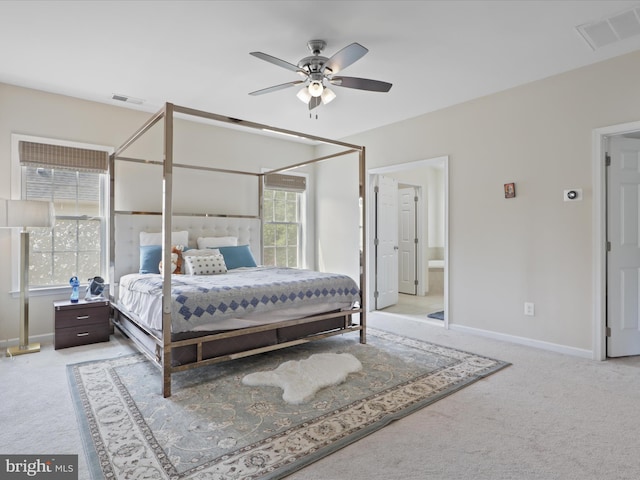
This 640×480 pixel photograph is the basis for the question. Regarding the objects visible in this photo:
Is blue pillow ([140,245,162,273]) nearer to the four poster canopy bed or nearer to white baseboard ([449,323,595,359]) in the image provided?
the four poster canopy bed

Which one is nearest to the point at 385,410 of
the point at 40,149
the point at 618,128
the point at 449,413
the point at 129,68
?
the point at 449,413

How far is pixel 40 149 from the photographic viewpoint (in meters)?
3.82

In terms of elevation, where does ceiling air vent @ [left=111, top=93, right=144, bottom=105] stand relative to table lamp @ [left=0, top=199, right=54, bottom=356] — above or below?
above

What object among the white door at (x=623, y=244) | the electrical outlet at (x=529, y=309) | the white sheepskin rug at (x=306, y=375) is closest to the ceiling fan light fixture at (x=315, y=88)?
the white sheepskin rug at (x=306, y=375)

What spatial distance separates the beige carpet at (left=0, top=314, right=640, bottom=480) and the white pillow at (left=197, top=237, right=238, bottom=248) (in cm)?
202

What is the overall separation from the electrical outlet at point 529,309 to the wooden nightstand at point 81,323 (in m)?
4.43

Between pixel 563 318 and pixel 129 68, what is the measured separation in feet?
15.8

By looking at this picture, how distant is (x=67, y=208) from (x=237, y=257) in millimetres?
1969

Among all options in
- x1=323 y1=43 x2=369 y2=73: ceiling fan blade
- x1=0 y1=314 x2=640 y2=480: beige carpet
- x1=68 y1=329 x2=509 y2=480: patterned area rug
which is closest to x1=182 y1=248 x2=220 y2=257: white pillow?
x1=68 y1=329 x2=509 y2=480: patterned area rug

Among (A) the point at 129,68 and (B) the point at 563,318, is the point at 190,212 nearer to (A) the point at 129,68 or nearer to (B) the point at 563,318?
(A) the point at 129,68

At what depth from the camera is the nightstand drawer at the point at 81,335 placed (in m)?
3.64

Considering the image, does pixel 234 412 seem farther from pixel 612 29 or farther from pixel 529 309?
pixel 612 29

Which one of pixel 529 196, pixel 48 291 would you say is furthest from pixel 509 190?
pixel 48 291

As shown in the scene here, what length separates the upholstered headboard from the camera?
4.26 metres
